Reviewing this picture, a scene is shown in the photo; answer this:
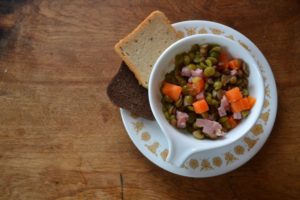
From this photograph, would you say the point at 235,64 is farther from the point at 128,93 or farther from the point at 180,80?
the point at 128,93

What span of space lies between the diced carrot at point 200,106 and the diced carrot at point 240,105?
0.09 metres

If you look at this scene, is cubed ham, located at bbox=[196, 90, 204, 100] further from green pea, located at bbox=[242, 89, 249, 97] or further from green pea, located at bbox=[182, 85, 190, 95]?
green pea, located at bbox=[242, 89, 249, 97]

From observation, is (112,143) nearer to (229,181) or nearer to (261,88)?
(229,181)

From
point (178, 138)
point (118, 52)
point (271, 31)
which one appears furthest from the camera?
point (271, 31)

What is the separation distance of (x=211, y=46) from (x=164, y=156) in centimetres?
41

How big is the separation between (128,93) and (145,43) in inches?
7.3

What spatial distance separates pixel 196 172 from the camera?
132cm

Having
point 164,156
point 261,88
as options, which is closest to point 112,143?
point 164,156

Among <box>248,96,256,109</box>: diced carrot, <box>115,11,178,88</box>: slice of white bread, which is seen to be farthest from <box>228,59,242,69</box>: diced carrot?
<box>115,11,178,88</box>: slice of white bread

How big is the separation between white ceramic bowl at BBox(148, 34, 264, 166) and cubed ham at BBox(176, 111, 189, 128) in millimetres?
23

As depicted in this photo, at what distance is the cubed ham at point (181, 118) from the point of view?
1.20 m

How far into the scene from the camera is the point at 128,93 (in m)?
1.32

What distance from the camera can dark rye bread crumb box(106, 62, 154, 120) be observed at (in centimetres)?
130

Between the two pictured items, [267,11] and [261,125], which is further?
[267,11]
